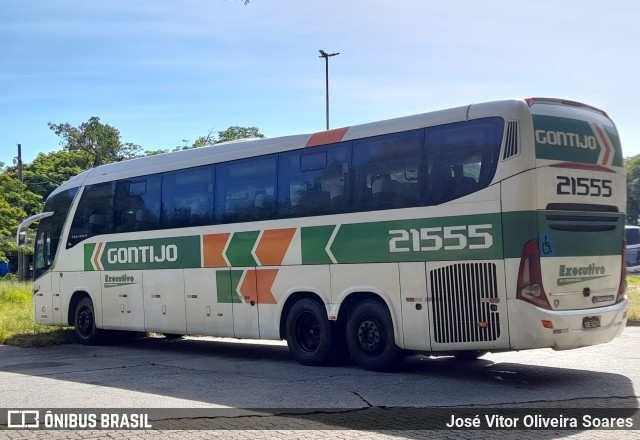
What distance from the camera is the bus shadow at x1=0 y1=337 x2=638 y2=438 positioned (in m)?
8.53

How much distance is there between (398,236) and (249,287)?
3541mm

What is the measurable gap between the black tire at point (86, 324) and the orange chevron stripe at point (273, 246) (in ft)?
19.6

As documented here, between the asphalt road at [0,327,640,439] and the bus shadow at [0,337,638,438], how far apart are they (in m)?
0.02

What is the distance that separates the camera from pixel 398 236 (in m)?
11.5

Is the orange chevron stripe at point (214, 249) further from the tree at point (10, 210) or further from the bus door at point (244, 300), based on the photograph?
the tree at point (10, 210)

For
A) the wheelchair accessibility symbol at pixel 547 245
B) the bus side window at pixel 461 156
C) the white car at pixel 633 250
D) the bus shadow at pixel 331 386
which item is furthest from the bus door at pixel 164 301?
the white car at pixel 633 250

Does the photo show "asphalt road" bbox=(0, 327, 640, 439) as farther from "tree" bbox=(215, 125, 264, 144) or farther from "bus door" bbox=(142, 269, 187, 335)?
"tree" bbox=(215, 125, 264, 144)

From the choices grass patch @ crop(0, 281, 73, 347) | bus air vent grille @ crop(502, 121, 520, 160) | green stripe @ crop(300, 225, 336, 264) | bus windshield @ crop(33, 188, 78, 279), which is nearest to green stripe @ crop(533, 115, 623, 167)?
bus air vent grille @ crop(502, 121, 520, 160)

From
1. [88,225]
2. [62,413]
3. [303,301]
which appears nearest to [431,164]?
[303,301]

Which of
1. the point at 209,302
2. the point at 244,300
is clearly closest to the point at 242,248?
the point at 244,300

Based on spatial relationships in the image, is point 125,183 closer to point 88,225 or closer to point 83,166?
point 88,225

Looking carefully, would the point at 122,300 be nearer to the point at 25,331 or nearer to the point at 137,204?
the point at 137,204

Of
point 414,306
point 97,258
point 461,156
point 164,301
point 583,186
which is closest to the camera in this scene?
point 583,186

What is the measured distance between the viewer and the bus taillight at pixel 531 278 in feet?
33.0
